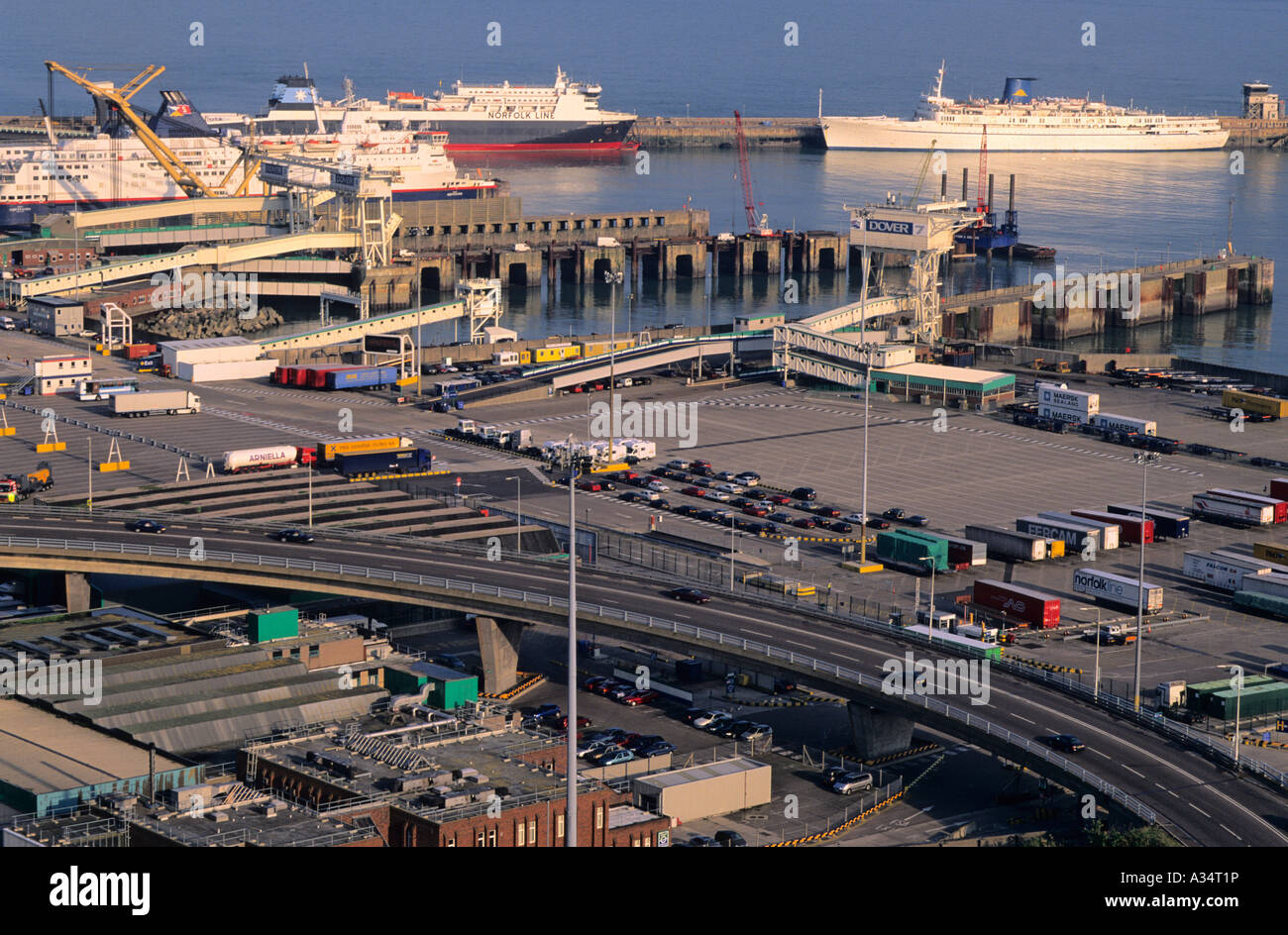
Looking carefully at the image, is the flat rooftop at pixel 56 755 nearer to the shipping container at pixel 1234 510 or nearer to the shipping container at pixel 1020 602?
the shipping container at pixel 1020 602

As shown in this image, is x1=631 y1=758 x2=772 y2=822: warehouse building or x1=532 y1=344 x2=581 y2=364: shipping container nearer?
x1=631 y1=758 x2=772 y2=822: warehouse building

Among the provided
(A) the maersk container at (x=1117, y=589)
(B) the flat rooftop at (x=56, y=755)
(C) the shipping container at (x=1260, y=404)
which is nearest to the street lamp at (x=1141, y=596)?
(A) the maersk container at (x=1117, y=589)

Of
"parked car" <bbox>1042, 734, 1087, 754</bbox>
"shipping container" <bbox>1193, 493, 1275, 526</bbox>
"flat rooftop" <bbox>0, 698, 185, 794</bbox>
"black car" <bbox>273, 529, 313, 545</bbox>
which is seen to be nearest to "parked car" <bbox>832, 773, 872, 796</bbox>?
"parked car" <bbox>1042, 734, 1087, 754</bbox>

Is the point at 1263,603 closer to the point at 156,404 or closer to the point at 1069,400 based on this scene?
the point at 1069,400

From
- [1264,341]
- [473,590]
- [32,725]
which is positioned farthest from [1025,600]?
[1264,341]

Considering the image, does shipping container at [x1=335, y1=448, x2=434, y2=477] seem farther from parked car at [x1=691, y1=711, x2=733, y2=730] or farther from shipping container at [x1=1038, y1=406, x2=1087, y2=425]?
shipping container at [x1=1038, y1=406, x2=1087, y2=425]

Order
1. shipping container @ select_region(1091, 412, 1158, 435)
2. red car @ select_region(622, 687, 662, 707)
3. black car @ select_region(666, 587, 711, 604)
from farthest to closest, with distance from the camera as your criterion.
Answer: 1. shipping container @ select_region(1091, 412, 1158, 435)
2. black car @ select_region(666, 587, 711, 604)
3. red car @ select_region(622, 687, 662, 707)
